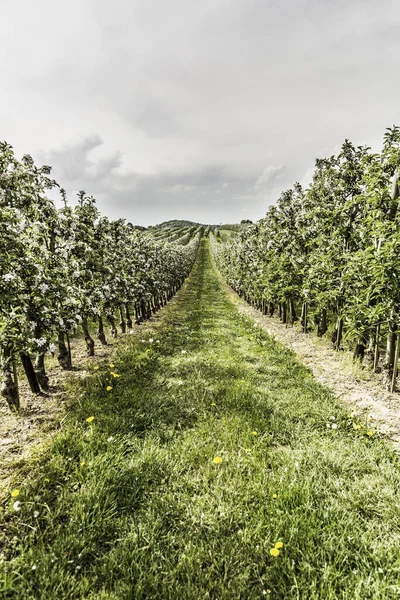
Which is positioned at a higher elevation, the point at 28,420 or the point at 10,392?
the point at 10,392

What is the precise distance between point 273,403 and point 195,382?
2245mm

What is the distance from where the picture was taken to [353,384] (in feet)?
26.1

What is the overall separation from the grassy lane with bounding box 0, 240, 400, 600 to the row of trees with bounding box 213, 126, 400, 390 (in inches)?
113

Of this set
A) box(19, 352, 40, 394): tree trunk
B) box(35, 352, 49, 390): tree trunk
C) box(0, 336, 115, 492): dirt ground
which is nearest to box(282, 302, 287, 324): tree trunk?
box(0, 336, 115, 492): dirt ground

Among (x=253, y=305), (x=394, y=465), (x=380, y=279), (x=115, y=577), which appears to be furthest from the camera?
(x=253, y=305)

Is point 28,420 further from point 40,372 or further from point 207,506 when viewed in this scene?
point 207,506

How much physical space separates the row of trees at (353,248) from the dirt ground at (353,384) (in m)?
0.47

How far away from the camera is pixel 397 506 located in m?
3.72

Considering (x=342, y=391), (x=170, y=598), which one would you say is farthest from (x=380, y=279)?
(x=170, y=598)

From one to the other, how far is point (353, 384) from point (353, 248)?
192 inches

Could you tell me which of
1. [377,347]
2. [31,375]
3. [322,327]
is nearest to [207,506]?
[31,375]

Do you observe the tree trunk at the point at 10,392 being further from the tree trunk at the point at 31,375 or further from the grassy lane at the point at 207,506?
the grassy lane at the point at 207,506

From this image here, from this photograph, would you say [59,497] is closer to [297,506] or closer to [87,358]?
[297,506]

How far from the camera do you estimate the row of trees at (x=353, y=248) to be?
22.6 ft
